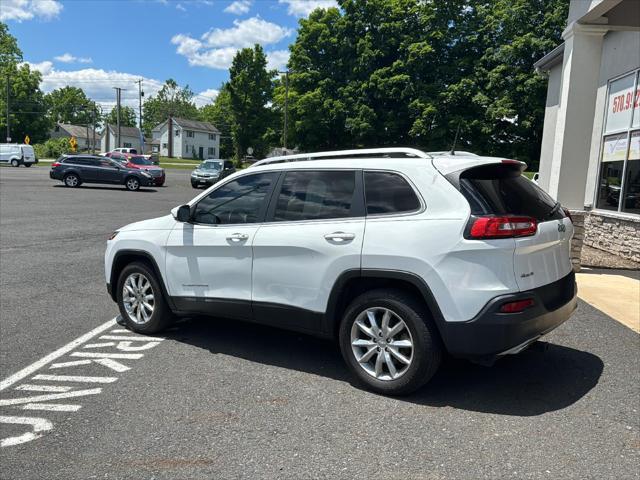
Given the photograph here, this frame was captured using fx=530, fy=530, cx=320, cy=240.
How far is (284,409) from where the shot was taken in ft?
12.4

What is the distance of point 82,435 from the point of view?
135 inches

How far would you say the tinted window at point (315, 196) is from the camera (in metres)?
4.27

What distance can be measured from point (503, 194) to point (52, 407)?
12.0 feet

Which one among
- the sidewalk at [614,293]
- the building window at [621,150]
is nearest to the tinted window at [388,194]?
the sidewalk at [614,293]

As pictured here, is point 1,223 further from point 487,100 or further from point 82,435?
point 487,100

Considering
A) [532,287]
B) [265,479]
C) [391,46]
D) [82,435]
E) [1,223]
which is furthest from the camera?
[391,46]

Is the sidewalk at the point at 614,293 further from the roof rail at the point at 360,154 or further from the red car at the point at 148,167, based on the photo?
the red car at the point at 148,167

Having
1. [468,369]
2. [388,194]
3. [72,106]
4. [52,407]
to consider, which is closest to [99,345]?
[52,407]

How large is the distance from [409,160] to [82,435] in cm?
299

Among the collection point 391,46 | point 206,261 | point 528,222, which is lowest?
point 206,261

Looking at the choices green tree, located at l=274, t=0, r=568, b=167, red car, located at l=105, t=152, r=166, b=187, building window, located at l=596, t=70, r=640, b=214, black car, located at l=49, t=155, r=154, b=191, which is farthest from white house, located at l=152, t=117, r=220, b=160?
building window, located at l=596, t=70, r=640, b=214

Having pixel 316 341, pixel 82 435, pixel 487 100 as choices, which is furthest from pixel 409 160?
pixel 487 100

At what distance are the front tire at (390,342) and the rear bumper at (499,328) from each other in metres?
0.18

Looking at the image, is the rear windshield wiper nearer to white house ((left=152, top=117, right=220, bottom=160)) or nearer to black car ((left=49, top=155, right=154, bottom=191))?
black car ((left=49, top=155, right=154, bottom=191))
